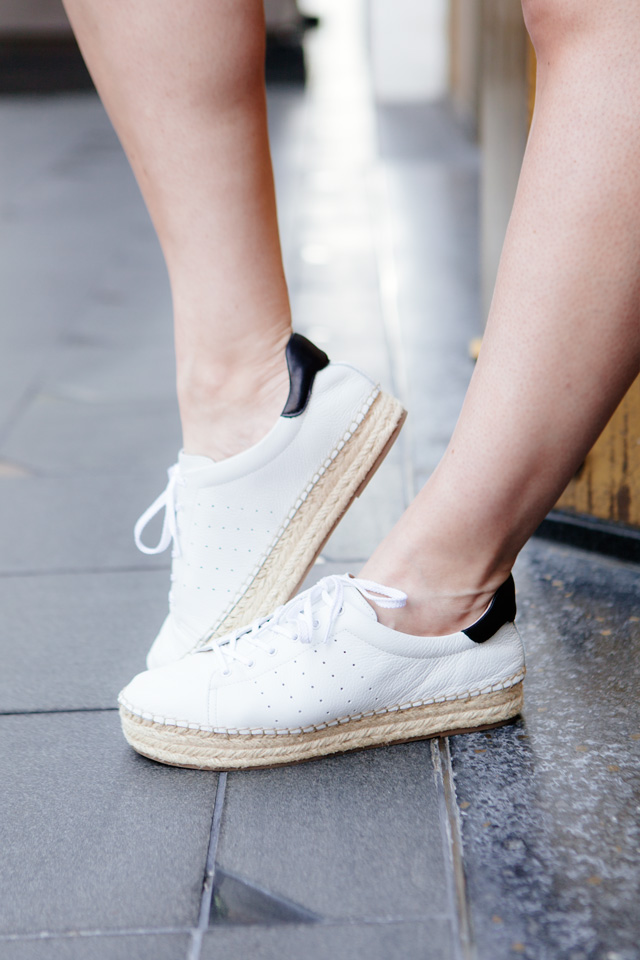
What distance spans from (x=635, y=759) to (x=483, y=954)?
0.23 meters

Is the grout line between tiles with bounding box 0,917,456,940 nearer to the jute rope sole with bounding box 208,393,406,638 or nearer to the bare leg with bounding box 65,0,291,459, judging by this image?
the jute rope sole with bounding box 208,393,406,638

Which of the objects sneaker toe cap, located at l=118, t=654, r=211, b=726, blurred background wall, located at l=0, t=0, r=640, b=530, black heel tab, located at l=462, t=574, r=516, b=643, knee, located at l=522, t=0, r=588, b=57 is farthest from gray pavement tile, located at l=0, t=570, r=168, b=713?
knee, located at l=522, t=0, r=588, b=57

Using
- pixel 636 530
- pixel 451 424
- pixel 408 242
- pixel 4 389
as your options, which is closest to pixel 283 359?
pixel 636 530

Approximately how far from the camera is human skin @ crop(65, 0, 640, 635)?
591 mm

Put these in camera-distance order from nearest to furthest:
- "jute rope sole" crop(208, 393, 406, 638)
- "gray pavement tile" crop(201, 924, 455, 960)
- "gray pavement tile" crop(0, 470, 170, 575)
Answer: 1. "gray pavement tile" crop(201, 924, 455, 960)
2. "jute rope sole" crop(208, 393, 406, 638)
3. "gray pavement tile" crop(0, 470, 170, 575)

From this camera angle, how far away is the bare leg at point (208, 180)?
728 mm

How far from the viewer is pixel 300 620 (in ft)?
2.39

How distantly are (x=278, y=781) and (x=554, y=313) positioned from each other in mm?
414

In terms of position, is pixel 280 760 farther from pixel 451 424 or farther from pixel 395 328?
pixel 395 328

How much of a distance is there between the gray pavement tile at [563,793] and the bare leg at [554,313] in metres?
0.15

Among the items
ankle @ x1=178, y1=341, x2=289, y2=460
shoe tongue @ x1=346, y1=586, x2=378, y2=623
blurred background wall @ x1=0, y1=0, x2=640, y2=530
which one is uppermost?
ankle @ x1=178, y1=341, x2=289, y2=460

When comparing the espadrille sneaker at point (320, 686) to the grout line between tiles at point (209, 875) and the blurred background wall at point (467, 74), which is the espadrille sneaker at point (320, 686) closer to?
the grout line between tiles at point (209, 875)

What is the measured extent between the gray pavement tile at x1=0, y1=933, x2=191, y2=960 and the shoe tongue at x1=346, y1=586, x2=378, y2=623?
0.86 feet

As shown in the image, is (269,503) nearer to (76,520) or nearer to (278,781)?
(278,781)
